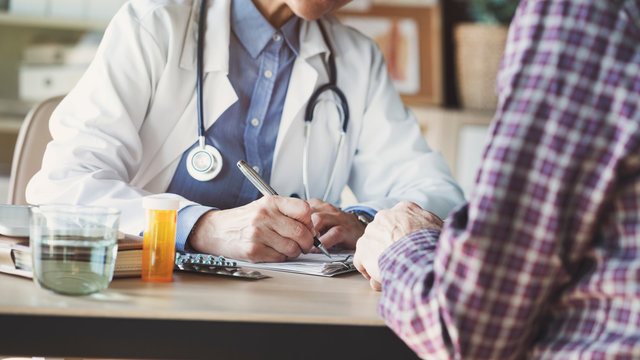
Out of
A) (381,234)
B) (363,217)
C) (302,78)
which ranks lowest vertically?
(363,217)

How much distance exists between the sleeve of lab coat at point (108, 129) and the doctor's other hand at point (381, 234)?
1.38 ft

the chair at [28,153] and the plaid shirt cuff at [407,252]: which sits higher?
the plaid shirt cuff at [407,252]

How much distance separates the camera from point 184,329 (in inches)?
29.7

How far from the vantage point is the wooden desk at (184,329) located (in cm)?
74

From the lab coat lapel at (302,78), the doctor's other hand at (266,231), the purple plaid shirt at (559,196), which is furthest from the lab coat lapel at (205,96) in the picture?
the purple plaid shirt at (559,196)

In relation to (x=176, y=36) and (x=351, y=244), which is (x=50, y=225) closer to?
(x=351, y=244)

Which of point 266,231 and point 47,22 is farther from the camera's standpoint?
point 47,22

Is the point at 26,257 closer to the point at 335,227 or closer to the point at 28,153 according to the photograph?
the point at 335,227

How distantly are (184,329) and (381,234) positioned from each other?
334mm

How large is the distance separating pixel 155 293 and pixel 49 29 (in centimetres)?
273

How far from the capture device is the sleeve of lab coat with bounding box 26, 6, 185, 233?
127cm

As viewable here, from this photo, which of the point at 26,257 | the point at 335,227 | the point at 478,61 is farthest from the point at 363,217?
the point at 478,61

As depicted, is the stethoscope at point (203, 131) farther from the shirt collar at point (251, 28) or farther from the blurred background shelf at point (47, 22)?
the blurred background shelf at point (47, 22)

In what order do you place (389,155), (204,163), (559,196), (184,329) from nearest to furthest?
(559,196)
(184,329)
(204,163)
(389,155)
